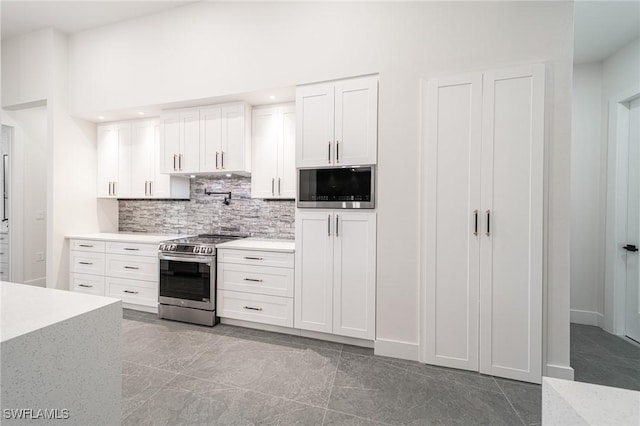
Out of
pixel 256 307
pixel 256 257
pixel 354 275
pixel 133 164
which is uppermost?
pixel 133 164

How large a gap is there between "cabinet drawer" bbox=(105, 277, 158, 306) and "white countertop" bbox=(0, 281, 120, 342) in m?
2.39

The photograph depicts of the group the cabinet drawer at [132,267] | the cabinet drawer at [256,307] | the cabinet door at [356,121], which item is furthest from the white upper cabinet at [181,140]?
the cabinet door at [356,121]

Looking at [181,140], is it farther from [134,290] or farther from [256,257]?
[134,290]

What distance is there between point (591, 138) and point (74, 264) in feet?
21.7

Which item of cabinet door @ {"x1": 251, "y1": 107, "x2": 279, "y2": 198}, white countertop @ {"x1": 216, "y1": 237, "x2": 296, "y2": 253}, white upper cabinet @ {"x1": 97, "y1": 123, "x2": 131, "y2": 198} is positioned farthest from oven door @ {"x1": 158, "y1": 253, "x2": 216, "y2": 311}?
white upper cabinet @ {"x1": 97, "y1": 123, "x2": 131, "y2": 198}

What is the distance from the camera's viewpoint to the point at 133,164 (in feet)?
12.8

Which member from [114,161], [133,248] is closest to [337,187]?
[133,248]

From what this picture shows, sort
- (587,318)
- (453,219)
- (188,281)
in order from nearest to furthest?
(453,219) → (188,281) → (587,318)

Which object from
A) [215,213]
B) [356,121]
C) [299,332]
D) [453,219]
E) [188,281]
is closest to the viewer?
[453,219]

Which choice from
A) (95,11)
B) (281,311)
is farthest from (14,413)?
(95,11)

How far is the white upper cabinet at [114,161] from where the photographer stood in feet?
12.9

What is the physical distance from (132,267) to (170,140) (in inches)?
64.2

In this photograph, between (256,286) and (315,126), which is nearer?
(315,126)

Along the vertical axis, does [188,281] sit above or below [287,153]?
below
